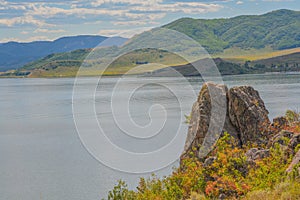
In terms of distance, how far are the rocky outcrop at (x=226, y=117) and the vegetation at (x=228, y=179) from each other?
8.28 ft

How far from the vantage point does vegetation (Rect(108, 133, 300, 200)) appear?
1308 cm

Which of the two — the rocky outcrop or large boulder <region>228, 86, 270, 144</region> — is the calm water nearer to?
the rocky outcrop

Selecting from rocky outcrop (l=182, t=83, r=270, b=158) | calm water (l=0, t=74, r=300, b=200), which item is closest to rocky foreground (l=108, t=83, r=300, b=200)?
rocky outcrop (l=182, t=83, r=270, b=158)

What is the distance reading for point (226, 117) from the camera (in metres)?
21.4

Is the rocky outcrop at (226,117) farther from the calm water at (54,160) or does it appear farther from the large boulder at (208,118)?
the calm water at (54,160)

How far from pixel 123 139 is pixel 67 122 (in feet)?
78.9

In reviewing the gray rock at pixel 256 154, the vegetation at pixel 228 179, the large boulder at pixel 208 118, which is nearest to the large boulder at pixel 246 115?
the large boulder at pixel 208 118

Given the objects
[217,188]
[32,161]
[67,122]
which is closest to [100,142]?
[32,161]

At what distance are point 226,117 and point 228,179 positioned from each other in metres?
7.19

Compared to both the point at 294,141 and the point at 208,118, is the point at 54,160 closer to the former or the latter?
the point at 208,118

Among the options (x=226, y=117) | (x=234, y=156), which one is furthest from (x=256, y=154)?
(x=226, y=117)

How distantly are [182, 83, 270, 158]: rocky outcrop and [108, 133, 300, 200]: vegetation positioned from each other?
2.53 meters

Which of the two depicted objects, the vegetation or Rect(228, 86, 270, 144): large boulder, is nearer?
the vegetation

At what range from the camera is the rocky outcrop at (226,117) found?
20453mm
